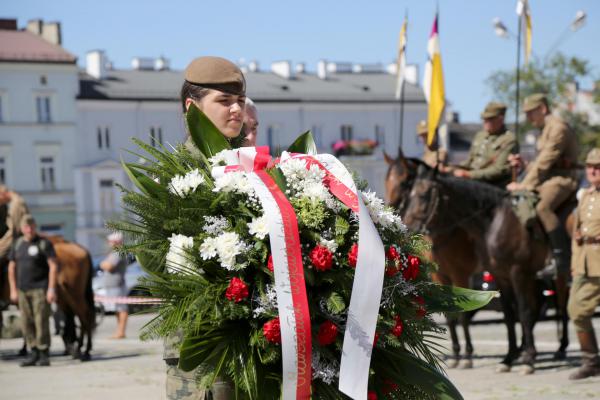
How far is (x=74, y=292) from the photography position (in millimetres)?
14570

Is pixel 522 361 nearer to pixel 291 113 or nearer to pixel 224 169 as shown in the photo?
pixel 224 169

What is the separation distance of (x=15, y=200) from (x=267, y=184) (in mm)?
11009

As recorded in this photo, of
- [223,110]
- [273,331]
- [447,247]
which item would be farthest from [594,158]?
[273,331]

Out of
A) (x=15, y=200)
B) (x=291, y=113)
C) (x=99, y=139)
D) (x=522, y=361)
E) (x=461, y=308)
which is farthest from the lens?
(x=291, y=113)

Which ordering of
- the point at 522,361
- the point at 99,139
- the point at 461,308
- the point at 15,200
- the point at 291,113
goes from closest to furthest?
the point at 461,308 → the point at 522,361 → the point at 15,200 → the point at 99,139 → the point at 291,113

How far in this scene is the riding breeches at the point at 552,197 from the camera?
1127cm

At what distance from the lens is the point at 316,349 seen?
3516 mm

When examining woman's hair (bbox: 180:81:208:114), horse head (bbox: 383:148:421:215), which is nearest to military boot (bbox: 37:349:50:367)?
horse head (bbox: 383:148:421:215)

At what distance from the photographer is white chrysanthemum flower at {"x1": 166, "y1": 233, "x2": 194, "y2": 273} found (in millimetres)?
3508

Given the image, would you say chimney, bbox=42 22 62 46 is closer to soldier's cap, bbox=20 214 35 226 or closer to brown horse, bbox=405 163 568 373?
soldier's cap, bbox=20 214 35 226

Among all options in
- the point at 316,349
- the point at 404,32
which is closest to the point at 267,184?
the point at 316,349

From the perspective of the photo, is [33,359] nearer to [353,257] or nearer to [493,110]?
[493,110]

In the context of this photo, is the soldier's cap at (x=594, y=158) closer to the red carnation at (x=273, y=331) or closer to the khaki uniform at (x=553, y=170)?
the khaki uniform at (x=553, y=170)

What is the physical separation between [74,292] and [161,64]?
55.4 meters
